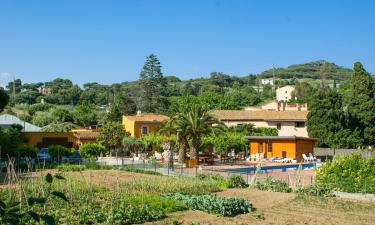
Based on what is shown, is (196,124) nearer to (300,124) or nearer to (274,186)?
(274,186)

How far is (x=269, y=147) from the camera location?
45938mm

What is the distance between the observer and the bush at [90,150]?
40312 millimetres

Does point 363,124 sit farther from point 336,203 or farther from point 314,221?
point 314,221

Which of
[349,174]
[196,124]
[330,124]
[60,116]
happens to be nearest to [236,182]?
[349,174]

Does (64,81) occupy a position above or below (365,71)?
above

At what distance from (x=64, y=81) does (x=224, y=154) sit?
154m

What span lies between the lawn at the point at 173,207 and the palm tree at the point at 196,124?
1497cm

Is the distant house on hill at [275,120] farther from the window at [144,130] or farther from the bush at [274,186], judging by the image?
the bush at [274,186]

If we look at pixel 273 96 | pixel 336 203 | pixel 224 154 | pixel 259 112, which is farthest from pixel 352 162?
pixel 273 96

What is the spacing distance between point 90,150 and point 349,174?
2384cm

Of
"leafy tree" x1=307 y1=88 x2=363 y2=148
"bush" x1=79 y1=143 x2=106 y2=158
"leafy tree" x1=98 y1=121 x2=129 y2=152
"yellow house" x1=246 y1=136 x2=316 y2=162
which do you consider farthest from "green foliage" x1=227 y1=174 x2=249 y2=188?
"leafy tree" x1=307 y1=88 x2=363 y2=148

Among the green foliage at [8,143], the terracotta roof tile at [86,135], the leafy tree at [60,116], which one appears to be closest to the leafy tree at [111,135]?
the terracotta roof tile at [86,135]

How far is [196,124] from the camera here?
36000 mm

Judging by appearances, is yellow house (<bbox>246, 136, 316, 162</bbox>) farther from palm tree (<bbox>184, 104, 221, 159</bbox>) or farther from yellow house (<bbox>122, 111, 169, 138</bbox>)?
yellow house (<bbox>122, 111, 169, 138</bbox>)
